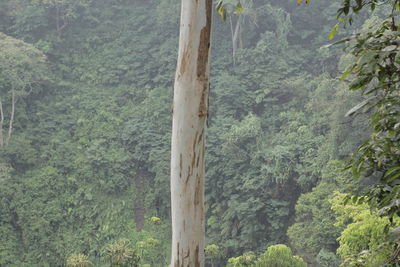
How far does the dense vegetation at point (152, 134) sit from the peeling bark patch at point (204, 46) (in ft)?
18.5

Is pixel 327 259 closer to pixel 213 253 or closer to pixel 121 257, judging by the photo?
pixel 213 253

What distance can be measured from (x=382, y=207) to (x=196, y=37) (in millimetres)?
864

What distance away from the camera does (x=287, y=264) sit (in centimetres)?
682

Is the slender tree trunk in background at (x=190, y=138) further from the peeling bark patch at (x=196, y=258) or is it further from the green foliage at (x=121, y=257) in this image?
the green foliage at (x=121, y=257)

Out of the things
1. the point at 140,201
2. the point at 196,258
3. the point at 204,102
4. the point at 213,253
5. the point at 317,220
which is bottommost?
the point at 213,253

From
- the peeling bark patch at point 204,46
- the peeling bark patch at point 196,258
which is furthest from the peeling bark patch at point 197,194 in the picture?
Answer: the peeling bark patch at point 204,46

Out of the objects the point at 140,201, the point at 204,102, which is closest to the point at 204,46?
the point at 204,102

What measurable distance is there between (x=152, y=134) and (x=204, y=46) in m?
11.4

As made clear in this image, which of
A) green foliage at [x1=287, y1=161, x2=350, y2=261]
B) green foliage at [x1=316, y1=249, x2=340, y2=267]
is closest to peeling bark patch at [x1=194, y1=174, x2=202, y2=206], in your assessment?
green foliage at [x1=316, y1=249, x2=340, y2=267]

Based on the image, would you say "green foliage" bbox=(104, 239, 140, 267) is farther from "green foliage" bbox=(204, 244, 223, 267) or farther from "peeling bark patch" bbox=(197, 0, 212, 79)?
"peeling bark patch" bbox=(197, 0, 212, 79)

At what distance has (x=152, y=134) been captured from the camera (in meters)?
13.1

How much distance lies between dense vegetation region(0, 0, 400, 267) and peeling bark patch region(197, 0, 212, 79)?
5.65 meters

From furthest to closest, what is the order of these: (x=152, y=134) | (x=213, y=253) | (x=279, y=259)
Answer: (x=152, y=134) < (x=213, y=253) < (x=279, y=259)

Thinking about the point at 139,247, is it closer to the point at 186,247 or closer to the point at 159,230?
the point at 159,230
